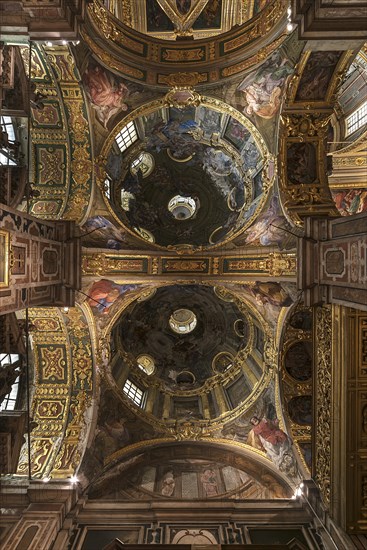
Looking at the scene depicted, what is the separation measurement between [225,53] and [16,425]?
14900mm

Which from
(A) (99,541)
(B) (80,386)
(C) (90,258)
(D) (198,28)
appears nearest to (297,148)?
(D) (198,28)

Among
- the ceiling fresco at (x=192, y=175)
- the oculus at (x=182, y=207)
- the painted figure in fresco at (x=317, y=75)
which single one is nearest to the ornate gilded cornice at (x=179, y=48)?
the ceiling fresco at (x=192, y=175)

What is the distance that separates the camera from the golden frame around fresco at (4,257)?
8500 millimetres

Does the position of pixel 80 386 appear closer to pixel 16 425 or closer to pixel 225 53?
pixel 16 425

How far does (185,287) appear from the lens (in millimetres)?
20281

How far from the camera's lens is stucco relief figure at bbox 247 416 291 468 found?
51.6ft

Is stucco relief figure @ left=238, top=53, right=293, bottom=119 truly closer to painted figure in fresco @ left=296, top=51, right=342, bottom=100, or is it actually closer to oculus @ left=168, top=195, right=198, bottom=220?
painted figure in fresco @ left=296, top=51, right=342, bottom=100

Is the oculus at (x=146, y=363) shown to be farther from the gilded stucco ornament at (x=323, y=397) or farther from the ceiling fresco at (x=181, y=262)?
the gilded stucco ornament at (x=323, y=397)

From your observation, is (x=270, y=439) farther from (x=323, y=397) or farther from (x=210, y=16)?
(x=210, y=16)

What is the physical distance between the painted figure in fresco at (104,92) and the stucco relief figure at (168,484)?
14071 millimetres

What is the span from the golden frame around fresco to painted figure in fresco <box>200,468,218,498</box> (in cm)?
1162

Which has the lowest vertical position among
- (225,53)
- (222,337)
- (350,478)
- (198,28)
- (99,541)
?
(99,541)

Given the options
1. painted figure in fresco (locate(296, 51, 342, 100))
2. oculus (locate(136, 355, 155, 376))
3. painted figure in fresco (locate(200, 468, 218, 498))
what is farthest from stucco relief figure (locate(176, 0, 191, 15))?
painted figure in fresco (locate(200, 468, 218, 498))

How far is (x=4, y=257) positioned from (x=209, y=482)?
40.4 ft
